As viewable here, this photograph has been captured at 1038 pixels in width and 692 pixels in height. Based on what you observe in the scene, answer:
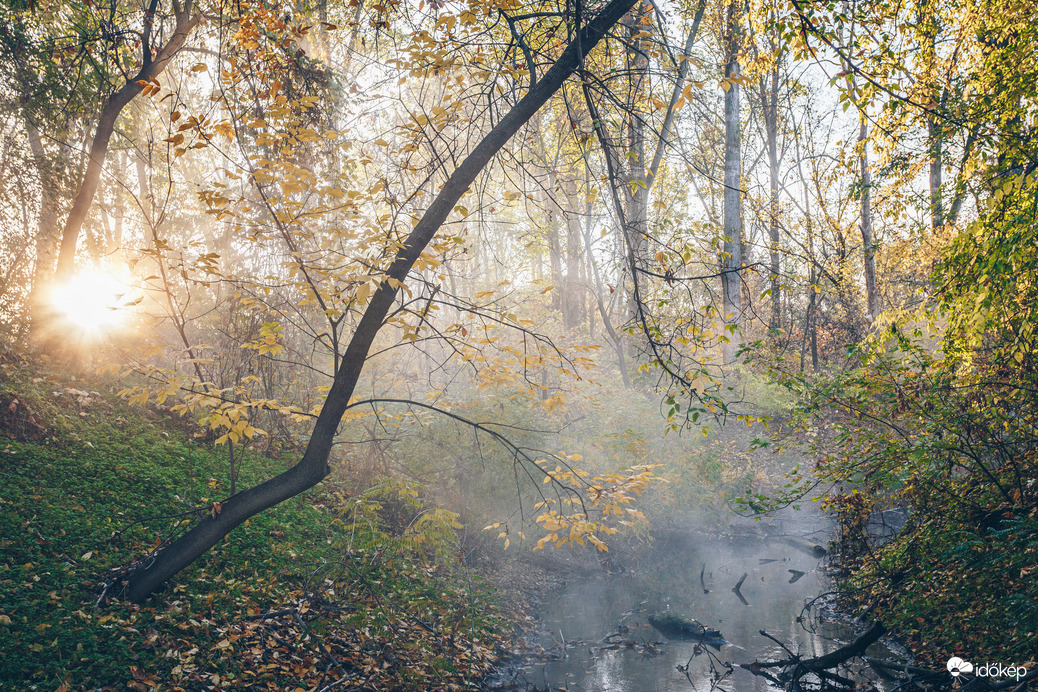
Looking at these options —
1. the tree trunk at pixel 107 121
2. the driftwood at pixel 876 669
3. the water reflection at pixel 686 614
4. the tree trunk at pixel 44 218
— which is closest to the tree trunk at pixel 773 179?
the water reflection at pixel 686 614

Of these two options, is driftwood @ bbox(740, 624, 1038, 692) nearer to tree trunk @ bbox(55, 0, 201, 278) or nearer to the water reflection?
the water reflection

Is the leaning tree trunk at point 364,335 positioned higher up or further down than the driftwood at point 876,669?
higher up

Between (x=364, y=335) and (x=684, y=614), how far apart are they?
817 cm

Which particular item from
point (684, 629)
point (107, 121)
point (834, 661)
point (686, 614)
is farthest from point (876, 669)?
point (107, 121)

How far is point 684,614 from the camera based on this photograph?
959 cm

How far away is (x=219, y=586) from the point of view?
5.21 metres

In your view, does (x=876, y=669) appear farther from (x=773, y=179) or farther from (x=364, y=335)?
(x=773, y=179)

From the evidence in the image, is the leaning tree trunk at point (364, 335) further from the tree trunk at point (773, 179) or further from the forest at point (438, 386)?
the tree trunk at point (773, 179)

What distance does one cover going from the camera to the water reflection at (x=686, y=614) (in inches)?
288

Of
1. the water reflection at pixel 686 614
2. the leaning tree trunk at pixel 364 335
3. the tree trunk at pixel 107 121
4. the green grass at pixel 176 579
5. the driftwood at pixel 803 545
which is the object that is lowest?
the driftwood at pixel 803 545

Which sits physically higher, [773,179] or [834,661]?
[773,179]

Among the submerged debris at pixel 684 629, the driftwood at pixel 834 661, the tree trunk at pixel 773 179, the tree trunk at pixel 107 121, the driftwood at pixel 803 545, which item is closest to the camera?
the driftwood at pixel 834 661

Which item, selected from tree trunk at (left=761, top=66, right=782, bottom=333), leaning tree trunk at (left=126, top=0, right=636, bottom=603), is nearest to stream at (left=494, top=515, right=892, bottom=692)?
leaning tree trunk at (left=126, top=0, right=636, bottom=603)

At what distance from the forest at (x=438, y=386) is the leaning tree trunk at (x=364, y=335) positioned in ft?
0.09
